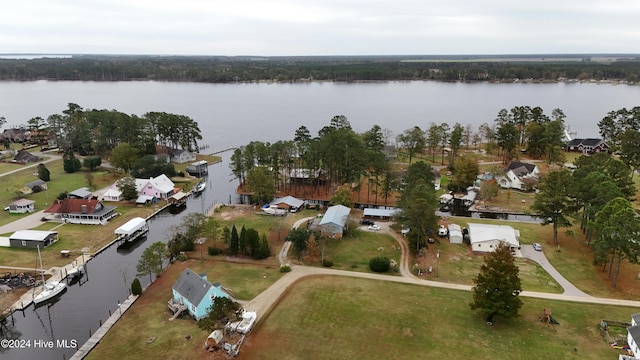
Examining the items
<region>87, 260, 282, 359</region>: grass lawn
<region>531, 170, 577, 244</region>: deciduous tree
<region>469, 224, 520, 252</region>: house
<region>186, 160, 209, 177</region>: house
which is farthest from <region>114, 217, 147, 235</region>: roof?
<region>531, 170, 577, 244</region>: deciduous tree

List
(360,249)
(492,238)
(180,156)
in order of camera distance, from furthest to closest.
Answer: (180,156)
(360,249)
(492,238)

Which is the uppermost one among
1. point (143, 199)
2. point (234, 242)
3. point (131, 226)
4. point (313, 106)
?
point (313, 106)

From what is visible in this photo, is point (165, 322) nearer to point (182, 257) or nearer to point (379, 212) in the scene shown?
point (182, 257)

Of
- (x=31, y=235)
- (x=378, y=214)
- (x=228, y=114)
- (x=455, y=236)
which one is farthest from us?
(x=228, y=114)

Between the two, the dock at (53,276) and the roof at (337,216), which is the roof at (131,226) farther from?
the roof at (337,216)

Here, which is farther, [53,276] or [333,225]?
[333,225]

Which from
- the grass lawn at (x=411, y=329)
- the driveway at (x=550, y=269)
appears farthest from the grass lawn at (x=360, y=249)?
the driveway at (x=550, y=269)

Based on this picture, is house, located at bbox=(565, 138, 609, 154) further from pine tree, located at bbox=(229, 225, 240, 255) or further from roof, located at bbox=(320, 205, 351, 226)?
pine tree, located at bbox=(229, 225, 240, 255)

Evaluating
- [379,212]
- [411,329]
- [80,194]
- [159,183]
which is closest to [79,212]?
[80,194]
